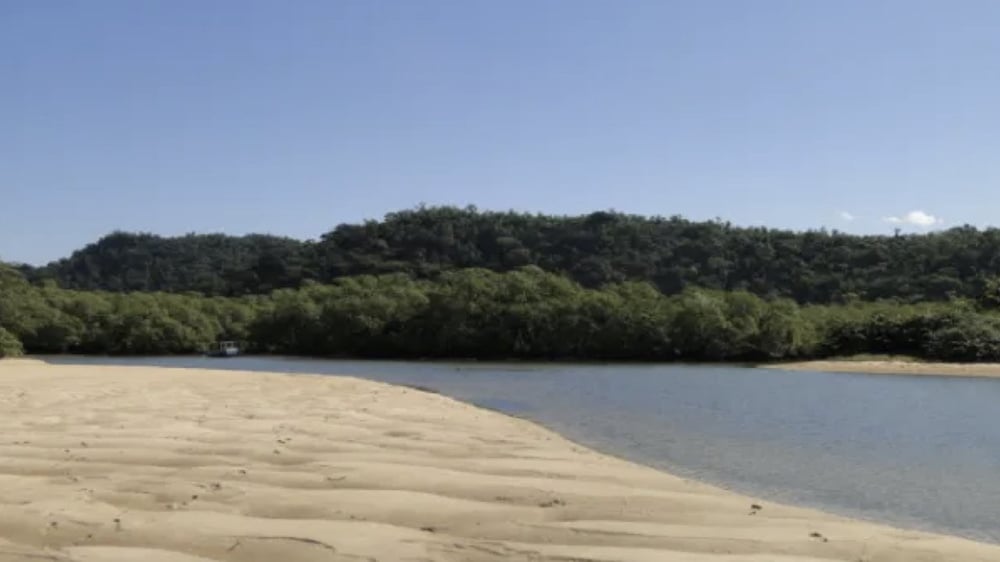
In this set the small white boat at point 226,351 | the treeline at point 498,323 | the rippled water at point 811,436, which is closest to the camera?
the rippled water at point 811,436

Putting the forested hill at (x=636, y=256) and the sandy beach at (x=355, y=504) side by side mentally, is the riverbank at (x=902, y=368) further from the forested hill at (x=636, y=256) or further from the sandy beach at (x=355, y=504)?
the sandy beach at (x=355, y=504)

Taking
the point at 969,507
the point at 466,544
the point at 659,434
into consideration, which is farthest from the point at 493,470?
the point at 659,434

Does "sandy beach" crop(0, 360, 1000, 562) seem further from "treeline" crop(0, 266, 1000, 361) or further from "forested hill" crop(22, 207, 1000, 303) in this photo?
"forested hill" crop(22, 207, 1000, 303)

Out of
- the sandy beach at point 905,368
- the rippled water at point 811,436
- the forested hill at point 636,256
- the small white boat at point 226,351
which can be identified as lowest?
the rippled water at point 811,436

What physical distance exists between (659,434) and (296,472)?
12896 mm

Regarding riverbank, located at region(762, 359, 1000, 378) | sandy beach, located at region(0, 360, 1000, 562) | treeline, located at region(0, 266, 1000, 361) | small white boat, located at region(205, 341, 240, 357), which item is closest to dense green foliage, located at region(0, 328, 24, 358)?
treeline, located at region(0, 266, 1000, 361)

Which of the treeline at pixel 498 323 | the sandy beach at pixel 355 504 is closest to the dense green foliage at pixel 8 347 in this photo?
the treeline at pixel 498 323

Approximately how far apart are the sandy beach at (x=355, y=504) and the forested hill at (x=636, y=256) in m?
100

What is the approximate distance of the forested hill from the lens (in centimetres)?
11325

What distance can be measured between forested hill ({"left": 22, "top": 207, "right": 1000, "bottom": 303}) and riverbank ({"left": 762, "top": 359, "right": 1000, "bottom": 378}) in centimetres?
3787

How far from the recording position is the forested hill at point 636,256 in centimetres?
11325

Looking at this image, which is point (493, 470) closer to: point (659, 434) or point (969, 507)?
point (969, 507)

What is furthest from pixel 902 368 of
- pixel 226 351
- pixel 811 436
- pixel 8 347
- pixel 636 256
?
pixel 636 256

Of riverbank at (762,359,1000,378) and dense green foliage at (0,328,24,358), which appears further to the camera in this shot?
riverbank at (762,359,1000,378)
